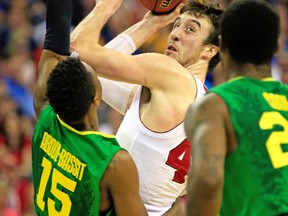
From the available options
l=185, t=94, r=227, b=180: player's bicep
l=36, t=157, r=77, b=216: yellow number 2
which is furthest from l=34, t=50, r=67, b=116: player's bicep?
l=185, t=94, r=227, b=180: player's bicep

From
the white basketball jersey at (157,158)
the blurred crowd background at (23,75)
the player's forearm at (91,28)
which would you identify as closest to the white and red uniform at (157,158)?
the white basketball jersey at (157,158)

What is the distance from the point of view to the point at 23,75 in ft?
38.3

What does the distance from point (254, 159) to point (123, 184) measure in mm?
784

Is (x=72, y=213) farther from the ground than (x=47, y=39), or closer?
closer

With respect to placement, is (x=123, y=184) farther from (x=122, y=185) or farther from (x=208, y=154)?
(x=208, y=154)

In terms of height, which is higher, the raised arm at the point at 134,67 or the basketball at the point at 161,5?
the basketball at the point at 161,5

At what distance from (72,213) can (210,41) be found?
166 cm

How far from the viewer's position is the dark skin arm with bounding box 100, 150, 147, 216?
3.99 meters

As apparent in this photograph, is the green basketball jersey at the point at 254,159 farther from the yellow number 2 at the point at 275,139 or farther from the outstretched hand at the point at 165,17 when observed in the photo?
the outstretched hand at the point at 165,17

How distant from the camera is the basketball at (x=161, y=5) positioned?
530 centimetres

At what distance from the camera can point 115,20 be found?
12.7 metres

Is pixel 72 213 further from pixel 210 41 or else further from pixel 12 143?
pixel 12 143

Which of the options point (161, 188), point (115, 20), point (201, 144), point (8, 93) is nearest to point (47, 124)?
point (161, 188)

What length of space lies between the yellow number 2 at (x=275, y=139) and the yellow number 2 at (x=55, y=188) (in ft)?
3.54
